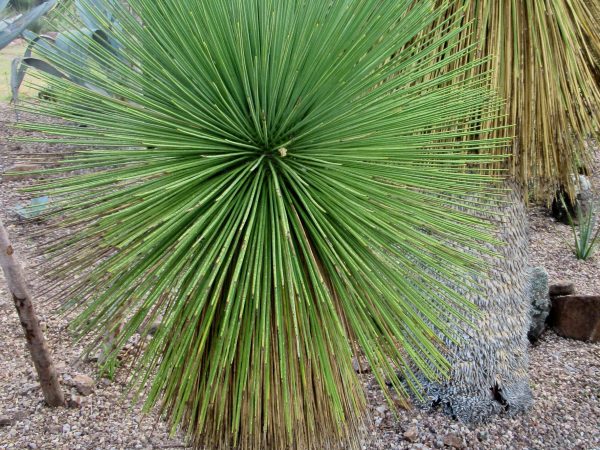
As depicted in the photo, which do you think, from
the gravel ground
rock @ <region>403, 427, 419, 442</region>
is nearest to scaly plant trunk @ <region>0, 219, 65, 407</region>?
the gravel ground

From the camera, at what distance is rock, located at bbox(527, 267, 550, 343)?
4059 mm

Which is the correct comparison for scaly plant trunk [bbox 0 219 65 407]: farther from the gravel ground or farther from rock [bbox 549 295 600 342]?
rock [bbox 549 295 600 342]

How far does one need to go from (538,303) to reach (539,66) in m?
2.05

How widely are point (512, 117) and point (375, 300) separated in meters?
1.40

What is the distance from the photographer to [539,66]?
2.57 metres

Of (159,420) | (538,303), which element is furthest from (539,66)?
(159,420)

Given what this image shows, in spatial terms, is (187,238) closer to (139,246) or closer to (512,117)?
(139,246)

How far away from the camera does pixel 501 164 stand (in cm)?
293

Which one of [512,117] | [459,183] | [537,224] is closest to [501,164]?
[512,117]

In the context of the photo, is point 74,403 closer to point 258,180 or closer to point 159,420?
point 159,420

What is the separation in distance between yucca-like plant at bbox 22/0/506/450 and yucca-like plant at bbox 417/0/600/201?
951 mm

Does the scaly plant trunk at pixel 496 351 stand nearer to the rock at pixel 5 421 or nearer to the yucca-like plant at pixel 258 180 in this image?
the yucca-like plant at pixel 258 180

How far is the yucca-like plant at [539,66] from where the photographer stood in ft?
8.43

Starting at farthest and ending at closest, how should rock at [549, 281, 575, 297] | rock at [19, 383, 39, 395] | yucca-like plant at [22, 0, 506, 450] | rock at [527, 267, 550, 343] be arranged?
rock at [549, 281, 575, 297]
rock at [527, 267, 550, 343]
rock at [19, 383, 39, 395]
yucca-like plant at [22, 0, 506, 450]
